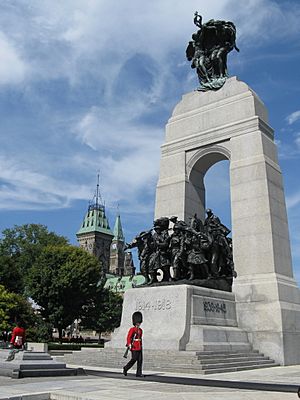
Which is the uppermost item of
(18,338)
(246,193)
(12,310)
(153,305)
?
(246,193)

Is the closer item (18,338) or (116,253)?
(18,338)

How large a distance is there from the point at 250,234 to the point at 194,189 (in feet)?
16.8

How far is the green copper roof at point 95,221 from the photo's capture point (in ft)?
480

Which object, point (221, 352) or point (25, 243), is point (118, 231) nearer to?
point (25, 243)

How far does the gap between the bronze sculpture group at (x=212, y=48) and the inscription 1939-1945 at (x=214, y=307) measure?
13.3 metres

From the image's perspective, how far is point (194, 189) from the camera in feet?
80.6

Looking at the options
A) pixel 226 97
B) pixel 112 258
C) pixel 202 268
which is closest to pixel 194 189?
pixel 226 97

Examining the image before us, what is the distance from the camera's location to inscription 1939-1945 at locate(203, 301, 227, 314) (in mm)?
16938

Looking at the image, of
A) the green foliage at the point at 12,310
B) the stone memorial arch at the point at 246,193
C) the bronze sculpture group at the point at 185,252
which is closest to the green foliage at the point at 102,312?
the green foliage at the point at 12,310

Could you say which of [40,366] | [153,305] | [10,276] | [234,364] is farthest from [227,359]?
[10,276]

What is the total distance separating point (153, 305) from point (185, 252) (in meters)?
2.79

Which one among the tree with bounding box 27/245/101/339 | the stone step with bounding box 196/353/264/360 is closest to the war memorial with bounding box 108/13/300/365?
the stone step with bounding box 196/353/264/360

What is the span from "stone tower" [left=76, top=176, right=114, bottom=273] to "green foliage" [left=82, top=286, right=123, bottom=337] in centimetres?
7735

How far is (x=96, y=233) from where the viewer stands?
144 m
